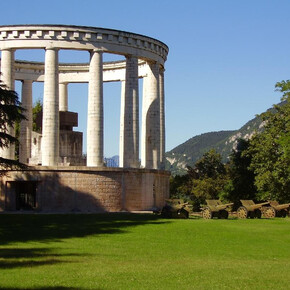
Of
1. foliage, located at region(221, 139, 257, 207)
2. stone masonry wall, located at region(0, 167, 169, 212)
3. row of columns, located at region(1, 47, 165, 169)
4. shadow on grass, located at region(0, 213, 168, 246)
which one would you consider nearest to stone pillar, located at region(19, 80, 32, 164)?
row of columns, located at region(1, 47, 165, 169)

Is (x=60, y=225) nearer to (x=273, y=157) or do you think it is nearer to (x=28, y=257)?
(x=28, y=257)

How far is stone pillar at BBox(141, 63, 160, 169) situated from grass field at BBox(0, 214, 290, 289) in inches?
731

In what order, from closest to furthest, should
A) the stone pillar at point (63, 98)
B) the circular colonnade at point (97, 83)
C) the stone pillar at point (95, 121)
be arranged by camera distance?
the circular colonnade at point (97, 83), the stone pillar at point (95, 121), the stone pillar at point (63, 98)

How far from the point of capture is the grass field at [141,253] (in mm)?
20219

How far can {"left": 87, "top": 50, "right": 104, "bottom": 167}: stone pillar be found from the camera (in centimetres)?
5350

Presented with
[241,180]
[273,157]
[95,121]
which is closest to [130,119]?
[95,121]

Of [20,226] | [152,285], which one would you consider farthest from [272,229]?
[152,285]

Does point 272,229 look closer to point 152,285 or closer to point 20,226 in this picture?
point 20,226

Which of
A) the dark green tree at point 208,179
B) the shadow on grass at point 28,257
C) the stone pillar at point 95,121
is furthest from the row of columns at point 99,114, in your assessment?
the shadow on grass at point 28,257

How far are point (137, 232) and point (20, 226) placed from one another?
7.34 m

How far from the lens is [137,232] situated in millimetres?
35344

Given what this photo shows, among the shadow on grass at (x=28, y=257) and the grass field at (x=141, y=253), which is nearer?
the grass field at (x=141, y=253)

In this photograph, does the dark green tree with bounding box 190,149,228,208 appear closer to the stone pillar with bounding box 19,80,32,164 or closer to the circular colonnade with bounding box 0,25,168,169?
the circular colonnade with bounding box 0,25,168,169

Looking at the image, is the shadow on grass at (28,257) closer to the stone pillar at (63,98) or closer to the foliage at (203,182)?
the stone pillar at (63,98)
